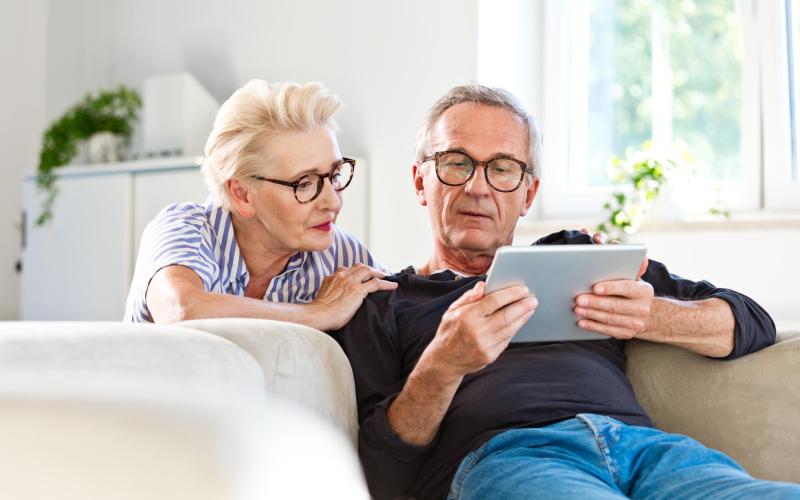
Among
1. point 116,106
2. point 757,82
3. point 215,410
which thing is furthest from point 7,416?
point 116,106

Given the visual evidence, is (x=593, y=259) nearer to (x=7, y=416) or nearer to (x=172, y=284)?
(x=172, y=284)

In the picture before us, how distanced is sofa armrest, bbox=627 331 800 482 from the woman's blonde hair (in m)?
0.78

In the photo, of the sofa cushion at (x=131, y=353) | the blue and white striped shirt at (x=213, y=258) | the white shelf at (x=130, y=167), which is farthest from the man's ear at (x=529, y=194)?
the white shelf at (x=130, y=167)

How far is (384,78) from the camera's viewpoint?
11.3 feet

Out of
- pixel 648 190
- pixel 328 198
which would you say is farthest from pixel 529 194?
pixel 648 190

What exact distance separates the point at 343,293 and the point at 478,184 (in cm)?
35

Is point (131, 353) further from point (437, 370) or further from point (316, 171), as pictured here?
point (316, 171)

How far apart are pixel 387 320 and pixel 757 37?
2.06 m

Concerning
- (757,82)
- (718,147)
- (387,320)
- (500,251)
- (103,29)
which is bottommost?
(387,320)

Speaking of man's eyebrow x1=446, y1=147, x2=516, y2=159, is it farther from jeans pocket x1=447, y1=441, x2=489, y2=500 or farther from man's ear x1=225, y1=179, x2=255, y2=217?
jeans pocket x1=447, y1=441, x2=489, y2=500

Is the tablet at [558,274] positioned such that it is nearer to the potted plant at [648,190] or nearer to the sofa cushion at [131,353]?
the sofa cushion at [131,353]

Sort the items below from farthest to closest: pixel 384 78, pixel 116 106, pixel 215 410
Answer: pixel 116 106 < pixel 384 78 < pixel 215 410

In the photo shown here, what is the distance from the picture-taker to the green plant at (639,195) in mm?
2922

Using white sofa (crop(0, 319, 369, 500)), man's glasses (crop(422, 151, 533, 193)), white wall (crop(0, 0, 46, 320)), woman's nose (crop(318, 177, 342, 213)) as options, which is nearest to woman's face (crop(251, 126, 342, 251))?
woman's nose (crop(318, 177, 342, 213))
